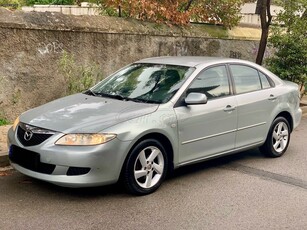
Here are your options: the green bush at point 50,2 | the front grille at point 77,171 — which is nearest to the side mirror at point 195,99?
the front grille at point 77,171

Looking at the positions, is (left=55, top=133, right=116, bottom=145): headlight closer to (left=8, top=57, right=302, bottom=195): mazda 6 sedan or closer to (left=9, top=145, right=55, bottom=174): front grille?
(left=8, top=57, right=302, bottom=195): mazda 6 sedan

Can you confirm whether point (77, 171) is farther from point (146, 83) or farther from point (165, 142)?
point (146, 83)

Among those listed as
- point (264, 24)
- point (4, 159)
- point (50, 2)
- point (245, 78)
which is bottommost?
point (4, 159)

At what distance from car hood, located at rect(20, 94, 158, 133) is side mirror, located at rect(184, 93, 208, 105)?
1.35 feet

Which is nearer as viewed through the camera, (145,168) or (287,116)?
(145,168)

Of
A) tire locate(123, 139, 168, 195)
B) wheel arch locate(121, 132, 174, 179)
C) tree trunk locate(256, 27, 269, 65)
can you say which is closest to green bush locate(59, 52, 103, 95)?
wheel arch locate(121, 132, 174, 179)

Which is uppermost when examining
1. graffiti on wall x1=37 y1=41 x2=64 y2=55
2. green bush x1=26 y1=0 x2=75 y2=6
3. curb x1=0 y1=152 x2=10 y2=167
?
green bush x1=26 y1=0 x2=75 y2=6

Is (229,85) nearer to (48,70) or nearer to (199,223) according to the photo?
(199,223)

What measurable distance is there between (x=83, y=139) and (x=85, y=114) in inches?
17.6

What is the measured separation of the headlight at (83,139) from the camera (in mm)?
4574

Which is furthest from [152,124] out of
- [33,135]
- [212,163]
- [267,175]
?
[267,175]

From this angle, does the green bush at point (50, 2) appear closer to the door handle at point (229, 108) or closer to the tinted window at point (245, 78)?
the tinted window at point (245, 78)

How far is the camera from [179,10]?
11.1 meters

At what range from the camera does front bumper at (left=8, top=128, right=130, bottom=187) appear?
4.53 metres
